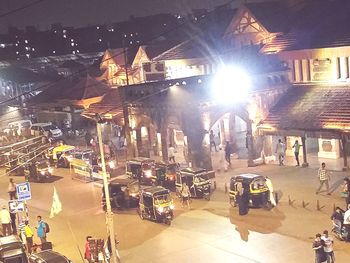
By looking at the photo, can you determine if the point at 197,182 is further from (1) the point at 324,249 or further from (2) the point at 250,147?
(1) the point at 324,249

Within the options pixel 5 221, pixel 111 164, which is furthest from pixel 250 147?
pixel 5 221

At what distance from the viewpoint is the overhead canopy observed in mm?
29797

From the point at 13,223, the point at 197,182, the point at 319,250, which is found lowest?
the point at 13,223

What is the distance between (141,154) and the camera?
39688 mm

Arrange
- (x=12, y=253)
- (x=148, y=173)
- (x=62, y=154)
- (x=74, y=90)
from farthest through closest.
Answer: (x=74, y=90) < (x=62, y=154) < (x=148, y=173) < (x=12, y=253)

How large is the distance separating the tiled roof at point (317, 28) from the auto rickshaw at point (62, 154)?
1601cm

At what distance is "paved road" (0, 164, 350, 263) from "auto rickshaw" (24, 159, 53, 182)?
6.43m

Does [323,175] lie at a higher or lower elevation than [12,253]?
higher

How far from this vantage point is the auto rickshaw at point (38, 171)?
38.0 meters

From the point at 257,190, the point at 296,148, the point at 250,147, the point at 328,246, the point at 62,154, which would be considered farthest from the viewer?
the point at 62,154

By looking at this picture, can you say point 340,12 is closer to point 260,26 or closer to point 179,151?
point 260,26

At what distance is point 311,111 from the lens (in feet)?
104

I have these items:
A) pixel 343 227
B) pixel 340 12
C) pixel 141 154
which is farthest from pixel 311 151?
pixel 343 227

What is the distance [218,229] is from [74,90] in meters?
31.1
